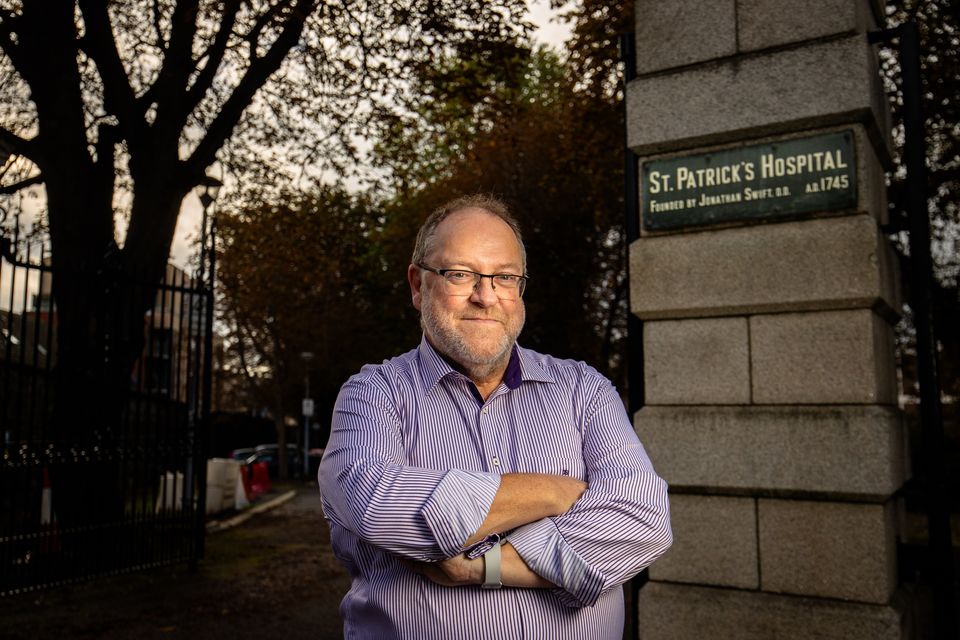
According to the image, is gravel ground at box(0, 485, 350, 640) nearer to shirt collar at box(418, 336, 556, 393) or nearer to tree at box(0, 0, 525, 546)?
tree at box(0, 0, 525, 546)

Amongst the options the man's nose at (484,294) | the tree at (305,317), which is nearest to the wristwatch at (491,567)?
the man's nose at (484,294)

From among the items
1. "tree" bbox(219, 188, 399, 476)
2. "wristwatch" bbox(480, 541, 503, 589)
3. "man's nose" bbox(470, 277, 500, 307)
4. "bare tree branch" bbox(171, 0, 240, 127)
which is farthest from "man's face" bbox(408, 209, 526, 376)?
"tree" bbox(219, 188, 399, 476)

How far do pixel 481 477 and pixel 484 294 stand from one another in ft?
1.99

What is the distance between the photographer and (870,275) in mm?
4020

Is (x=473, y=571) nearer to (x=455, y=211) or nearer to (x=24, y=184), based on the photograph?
(x=455, y=211)

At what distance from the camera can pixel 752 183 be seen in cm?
431

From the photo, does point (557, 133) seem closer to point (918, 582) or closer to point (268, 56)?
point (268, 56)

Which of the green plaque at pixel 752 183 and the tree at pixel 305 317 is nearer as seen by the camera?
the green plaque at pixel 752 183

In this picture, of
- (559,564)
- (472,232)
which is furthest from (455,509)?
(472,232)

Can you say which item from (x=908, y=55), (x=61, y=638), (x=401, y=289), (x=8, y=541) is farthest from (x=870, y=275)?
(x=401, y=289)

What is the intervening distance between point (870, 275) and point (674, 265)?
1030 millimetres

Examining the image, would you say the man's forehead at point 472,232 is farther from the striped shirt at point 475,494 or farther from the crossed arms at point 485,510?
the crossed arms at point 485,510

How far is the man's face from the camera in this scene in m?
2.39

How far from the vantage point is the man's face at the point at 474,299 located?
2395mm
